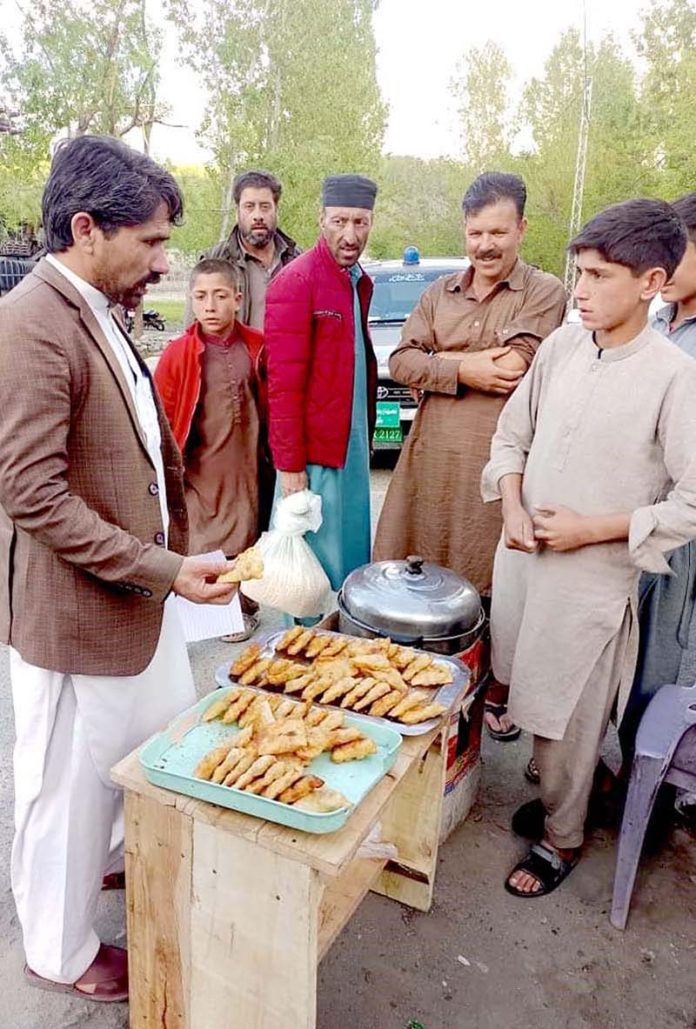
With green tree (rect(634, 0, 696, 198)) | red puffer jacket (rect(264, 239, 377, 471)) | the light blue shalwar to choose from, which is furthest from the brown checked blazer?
green tree (rect(634, 0, 696, 198))

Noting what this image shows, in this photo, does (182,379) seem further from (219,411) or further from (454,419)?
(454,419)

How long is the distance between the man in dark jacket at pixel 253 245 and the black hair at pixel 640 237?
244 centimetres

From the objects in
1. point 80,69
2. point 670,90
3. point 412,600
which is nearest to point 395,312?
point 412,600

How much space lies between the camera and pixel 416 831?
2.28 metres

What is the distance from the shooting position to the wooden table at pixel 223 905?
1.43 meters

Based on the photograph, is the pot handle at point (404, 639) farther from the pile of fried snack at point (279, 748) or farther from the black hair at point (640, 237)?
the black hair at point (640, 237)

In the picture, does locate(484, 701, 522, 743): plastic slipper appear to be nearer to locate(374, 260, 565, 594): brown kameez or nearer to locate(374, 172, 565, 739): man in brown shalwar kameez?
locate(374, 172, 565, 739): man in brown shalwar kameez

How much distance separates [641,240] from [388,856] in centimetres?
192

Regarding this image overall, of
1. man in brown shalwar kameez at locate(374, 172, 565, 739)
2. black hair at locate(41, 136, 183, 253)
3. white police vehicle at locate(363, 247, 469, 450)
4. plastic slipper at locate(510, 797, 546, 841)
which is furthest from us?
white police vehicle at locate(363, 247, 469, 450)

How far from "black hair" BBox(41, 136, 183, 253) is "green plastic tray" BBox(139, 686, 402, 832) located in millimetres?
1117

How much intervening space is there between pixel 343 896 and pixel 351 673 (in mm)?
668

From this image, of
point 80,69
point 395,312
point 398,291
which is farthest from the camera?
point 80,69

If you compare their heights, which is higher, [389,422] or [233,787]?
[233,787]

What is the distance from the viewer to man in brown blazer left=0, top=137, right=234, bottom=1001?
1.47 m
